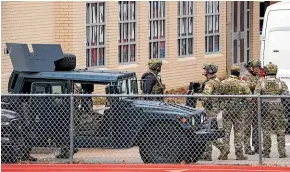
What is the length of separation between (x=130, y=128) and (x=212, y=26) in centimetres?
1681

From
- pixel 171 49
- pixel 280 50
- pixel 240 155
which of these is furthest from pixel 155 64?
pixel 171 49

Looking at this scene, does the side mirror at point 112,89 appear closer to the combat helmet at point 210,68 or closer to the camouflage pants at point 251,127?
the combat helmet at point 210,68

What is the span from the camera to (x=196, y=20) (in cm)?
3772

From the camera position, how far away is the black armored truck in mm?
22547

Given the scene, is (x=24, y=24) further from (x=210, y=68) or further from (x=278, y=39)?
(x=210, y=68)

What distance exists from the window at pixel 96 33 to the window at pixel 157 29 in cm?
236

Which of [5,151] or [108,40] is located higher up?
[108,40]

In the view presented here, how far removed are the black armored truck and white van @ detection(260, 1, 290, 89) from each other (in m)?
5.67

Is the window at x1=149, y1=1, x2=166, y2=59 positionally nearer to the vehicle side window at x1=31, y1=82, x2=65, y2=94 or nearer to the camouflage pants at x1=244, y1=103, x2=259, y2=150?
the camouflage pants at x1=244, y1=103, x2=259, y2=150

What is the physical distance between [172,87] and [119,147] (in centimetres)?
1360

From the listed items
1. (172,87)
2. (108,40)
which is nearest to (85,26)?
(108,40)

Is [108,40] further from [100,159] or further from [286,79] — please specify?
[100,159]

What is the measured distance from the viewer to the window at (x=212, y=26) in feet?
127

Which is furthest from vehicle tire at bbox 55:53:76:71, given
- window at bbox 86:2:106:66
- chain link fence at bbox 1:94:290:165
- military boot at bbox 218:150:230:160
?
window at bbox 86:2:106:66
